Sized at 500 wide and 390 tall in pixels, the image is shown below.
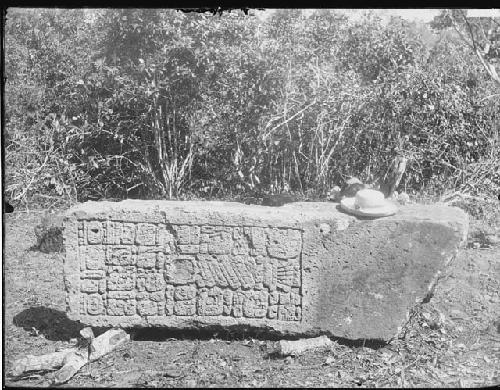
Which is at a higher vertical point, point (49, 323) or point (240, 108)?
point (240, 108)

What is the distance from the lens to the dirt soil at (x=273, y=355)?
4125mm

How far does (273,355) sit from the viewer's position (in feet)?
14.4

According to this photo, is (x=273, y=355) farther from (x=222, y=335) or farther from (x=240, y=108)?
(x=240, y=108)

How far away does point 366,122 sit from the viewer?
26.7 feet

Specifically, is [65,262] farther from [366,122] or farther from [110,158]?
[366,122]

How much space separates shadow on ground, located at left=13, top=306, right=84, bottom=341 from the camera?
4.79 metres

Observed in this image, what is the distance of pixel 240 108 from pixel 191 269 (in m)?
4.11

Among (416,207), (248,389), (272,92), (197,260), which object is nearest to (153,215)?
(197,260)

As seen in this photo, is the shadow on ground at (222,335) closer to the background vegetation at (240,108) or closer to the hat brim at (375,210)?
the hat brim at (375,210)

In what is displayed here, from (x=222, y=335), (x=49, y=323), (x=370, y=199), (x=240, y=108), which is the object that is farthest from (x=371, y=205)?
(x=240, y=108)

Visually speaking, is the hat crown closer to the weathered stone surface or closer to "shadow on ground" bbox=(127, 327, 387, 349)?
the weathered stone surface

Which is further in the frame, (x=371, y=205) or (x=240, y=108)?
(x=240, y=108)

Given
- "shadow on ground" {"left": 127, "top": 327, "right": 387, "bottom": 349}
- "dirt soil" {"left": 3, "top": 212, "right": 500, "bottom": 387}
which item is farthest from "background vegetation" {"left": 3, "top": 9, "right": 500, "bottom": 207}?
"shadow on ground" {"left": 127, "top": 327, "right": 387, "bottom": 349}

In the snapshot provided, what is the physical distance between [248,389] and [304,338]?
0.71 m
